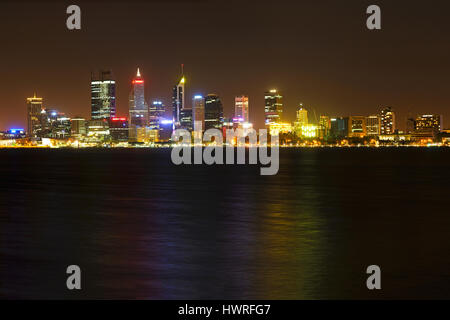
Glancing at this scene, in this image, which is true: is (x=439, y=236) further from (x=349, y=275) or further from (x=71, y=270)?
(x=71, y=270)

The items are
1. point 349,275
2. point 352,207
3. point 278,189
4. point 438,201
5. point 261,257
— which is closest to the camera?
point 349,275

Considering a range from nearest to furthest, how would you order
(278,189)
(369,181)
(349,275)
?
(349,275)
(278,189)
(369,181)

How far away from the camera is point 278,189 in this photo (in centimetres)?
5650

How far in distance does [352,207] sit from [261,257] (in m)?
18.8

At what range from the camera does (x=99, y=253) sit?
23.8m

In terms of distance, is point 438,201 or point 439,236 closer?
point 439,236

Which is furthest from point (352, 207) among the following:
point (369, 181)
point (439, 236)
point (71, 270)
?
point (369, 181)

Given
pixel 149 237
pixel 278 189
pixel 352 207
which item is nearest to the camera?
pixel 149 237
